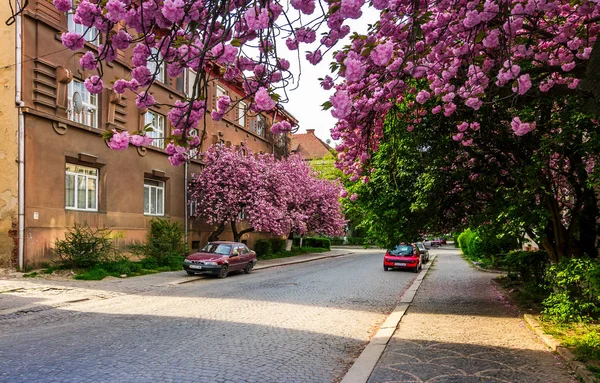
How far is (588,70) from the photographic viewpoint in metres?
4.35

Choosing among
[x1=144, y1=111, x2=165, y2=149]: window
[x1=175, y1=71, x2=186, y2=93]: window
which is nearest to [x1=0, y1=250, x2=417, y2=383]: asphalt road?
[x1=144, y1=111, x2=165, y2=149]: window

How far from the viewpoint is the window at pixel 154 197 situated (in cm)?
2529

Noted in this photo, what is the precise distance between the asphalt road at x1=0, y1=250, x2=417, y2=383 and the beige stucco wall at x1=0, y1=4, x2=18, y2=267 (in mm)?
5637

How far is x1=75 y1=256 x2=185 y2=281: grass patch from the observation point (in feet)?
57.8

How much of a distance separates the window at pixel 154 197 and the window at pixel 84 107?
5019 mm

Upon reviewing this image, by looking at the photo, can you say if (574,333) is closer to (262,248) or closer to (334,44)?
(334,44)

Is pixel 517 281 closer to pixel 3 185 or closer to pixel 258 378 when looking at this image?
pixel 258 378

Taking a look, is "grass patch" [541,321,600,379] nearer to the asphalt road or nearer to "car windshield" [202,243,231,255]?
the asphalt road

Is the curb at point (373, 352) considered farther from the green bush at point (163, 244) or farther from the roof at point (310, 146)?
the roof at point (310, 146)

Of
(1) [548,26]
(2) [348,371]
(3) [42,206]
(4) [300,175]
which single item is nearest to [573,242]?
(1) [548,26]

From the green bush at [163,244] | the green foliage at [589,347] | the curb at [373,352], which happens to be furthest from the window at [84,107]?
the green foliage at [589,347]

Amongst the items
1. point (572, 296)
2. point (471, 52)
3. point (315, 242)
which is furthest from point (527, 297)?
point (315, 242)

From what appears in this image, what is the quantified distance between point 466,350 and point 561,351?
129cm

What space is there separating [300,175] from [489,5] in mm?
33492
